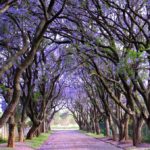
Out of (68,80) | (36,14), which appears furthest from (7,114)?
(68,80)

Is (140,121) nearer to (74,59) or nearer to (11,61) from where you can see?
(74,59)

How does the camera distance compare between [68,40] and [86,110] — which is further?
[86,110]

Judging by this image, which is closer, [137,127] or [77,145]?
[137,127]

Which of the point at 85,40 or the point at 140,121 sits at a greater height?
the point at 85,40

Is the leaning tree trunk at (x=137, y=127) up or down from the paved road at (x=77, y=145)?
up

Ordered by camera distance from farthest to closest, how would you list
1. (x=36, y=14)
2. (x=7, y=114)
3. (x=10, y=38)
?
(x=10, y=38), (x=36, y=14), (x=7, y=114)

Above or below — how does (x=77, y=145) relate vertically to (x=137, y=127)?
below

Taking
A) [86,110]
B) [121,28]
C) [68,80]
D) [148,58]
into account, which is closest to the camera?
[148,58]

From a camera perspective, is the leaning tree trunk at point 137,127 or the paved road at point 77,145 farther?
the paved road at point 77,145

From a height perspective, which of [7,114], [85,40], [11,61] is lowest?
[7,114]

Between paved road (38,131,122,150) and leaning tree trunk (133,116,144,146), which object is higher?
leaning tree trunk (133,116,144,146)

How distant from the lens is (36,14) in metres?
18.7

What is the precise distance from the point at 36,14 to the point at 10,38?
3699 millimetres

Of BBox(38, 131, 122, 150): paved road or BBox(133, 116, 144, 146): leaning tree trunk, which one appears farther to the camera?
BBox(38, 131, 122, 150): paved road
